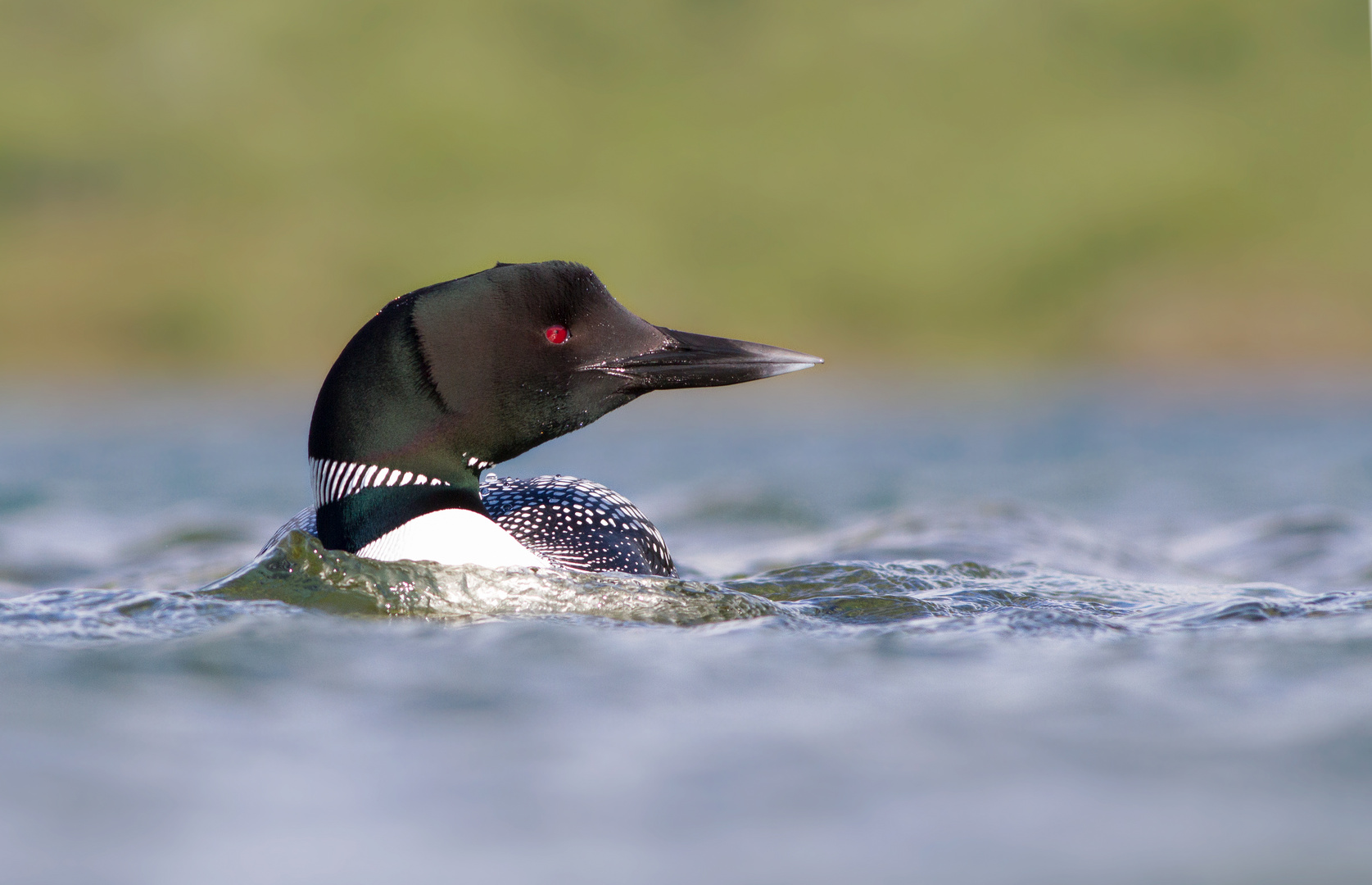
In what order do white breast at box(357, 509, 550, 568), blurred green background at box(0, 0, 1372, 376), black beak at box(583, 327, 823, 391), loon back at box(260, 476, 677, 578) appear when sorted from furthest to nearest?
blurred green background at box(0, 0, 1372, 376) → loon back at box(260, 476, 677, 578) → black beak at box(583, 327, 823, 391) → white breast at box(357, 509, 550, 568)

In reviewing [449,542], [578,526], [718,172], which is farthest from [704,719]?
[718,172]

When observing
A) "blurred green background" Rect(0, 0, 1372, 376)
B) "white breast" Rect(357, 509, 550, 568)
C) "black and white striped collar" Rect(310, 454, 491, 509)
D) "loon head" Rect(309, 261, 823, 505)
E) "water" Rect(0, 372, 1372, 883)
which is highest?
"blurred green background" Rect(0, 0, 1372, 376)

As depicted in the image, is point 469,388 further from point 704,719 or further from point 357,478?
point 704,719

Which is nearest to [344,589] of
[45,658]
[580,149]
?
[45,658]

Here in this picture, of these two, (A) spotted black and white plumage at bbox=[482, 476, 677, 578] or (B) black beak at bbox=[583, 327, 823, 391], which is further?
(A) spotted black and white plumage at bbox=[482, 476, 677, 578]

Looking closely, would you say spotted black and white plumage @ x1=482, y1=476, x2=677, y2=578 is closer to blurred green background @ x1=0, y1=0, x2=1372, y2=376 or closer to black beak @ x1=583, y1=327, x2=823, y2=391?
black beak @ x1=583, y1=327, x2=823, y2=391

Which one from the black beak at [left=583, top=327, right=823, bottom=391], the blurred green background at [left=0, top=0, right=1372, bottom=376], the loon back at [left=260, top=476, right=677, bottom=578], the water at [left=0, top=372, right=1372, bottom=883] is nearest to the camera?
the water at [left=0, top=372, right=1372, bottom=883]

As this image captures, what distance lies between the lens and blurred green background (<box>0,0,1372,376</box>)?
25203mm

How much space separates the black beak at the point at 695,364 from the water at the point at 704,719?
53cm

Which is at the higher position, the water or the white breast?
the white breast

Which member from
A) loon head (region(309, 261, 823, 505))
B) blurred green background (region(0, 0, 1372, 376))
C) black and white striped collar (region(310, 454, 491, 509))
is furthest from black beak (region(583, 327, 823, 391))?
blurred green background (region(0, 0, 1372, 376))

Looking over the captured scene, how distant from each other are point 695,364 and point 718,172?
30.1m

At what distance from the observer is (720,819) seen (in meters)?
2.31

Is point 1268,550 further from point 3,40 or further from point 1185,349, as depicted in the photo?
point 3,40
